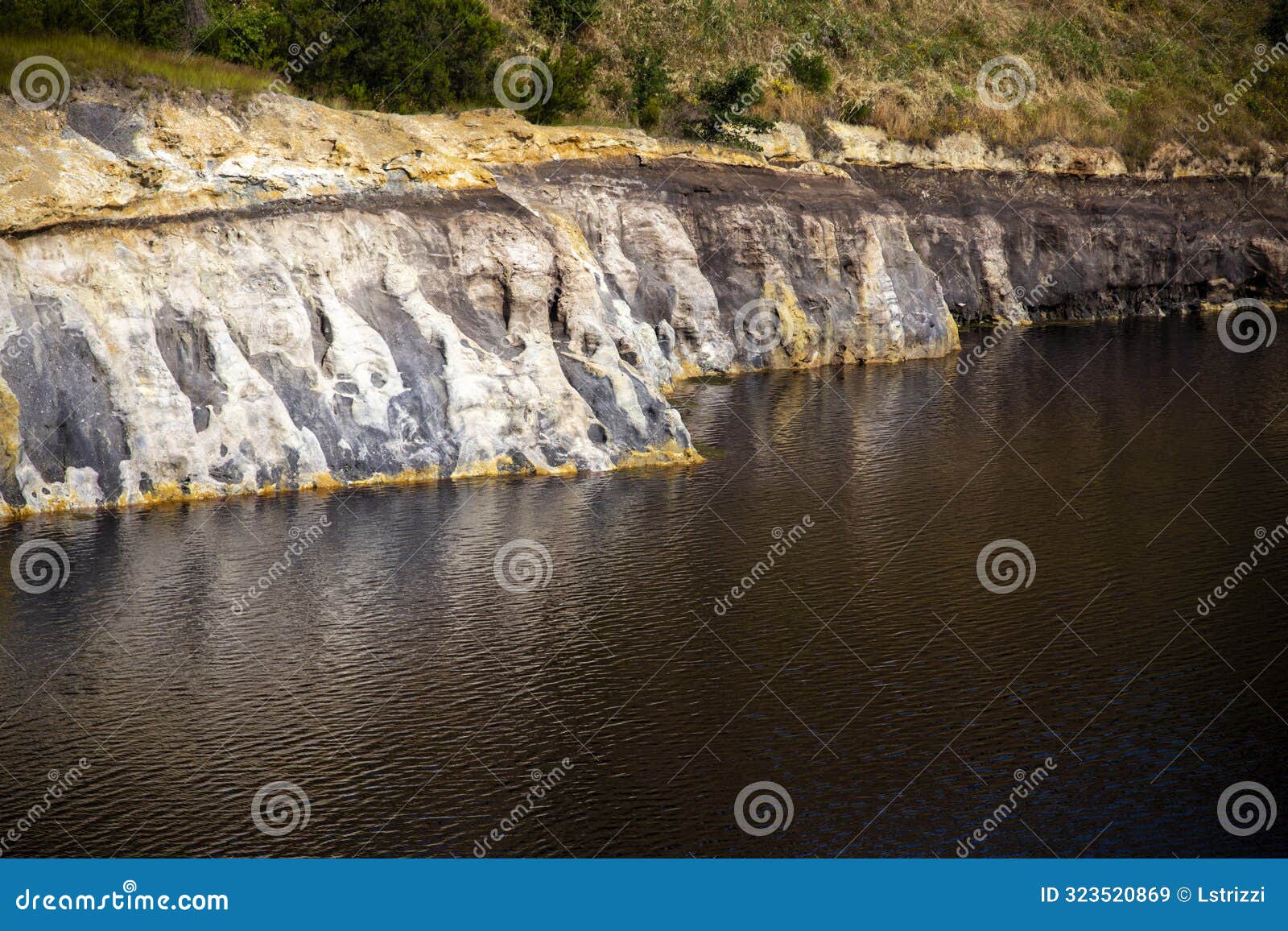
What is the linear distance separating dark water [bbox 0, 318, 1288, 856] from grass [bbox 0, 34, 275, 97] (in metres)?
10.8

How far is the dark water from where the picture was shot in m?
15.7

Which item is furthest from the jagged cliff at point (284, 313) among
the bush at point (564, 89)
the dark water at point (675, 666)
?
the bush at point (564, 89)

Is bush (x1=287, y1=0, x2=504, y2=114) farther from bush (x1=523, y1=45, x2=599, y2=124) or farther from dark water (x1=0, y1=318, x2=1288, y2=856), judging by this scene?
dark water (x1=0, y1=318, x2=1288, y2=856)

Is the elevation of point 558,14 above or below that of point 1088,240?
above

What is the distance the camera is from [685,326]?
5219 centimetres

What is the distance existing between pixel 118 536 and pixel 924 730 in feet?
56.6

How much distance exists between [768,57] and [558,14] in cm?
1208

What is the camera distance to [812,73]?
222 ft

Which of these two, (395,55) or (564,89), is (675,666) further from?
(564,89)

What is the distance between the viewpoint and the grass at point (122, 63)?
106 ft

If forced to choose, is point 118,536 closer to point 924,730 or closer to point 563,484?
point 563,484

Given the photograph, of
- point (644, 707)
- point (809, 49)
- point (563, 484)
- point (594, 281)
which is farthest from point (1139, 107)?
point (644, 707)

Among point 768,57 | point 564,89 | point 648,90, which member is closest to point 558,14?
point 648,90

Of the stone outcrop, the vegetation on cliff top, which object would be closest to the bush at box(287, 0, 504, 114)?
the vegetation on cliff top
